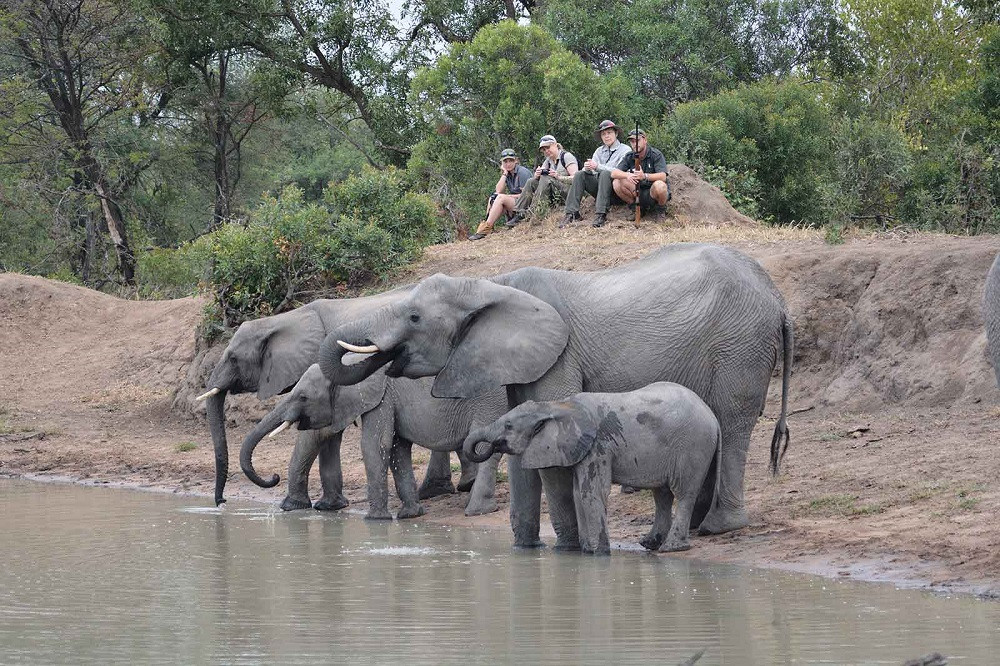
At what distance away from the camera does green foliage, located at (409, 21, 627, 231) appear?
22.3m

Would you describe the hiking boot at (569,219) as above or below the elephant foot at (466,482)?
above

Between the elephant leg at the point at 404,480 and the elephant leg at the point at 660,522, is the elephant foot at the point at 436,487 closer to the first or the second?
the elephant leg at the point at 404,480

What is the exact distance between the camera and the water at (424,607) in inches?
257

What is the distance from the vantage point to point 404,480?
12070 millimetres

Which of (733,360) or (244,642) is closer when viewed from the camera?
(244,642)

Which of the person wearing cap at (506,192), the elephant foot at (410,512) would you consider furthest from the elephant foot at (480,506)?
the person wearing cap at (506,192)

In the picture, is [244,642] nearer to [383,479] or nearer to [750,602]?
[750,602]

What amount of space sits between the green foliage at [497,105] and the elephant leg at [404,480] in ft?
33.9

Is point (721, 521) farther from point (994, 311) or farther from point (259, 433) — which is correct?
point (259, 433)

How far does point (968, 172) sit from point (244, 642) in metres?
14.5

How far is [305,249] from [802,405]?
733cm

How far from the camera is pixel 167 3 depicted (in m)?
28.0

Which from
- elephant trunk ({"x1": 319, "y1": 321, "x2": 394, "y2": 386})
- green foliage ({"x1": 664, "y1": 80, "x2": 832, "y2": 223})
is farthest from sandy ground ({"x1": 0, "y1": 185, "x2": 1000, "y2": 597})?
green foliage ({"x1": 664, "y1": 80, "x2": 832, "y2": 223})

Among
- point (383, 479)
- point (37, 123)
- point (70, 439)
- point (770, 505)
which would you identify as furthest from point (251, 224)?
point (37, 123)
